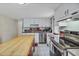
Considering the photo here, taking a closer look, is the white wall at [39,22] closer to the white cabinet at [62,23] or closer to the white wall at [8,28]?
the white wall at [8,28]

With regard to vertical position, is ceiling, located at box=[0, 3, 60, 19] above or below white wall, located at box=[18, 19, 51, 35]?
above

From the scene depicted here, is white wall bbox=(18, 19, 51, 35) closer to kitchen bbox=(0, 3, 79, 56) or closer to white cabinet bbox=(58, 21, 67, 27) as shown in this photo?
kitchen bbox=(0, 3, 79, 56)

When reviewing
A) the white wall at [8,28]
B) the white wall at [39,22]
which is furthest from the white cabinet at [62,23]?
the white wall at [8,28]

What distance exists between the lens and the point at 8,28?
1.07 meters

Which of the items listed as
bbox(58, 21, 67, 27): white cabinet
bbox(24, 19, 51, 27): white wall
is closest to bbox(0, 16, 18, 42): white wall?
bbox(24, 19, 51, 27): white wall

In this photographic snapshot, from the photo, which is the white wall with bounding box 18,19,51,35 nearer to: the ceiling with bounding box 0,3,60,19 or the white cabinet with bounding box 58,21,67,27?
the ceiling with bounding box 0,3,60,19

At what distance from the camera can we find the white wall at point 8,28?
1009 millimetres

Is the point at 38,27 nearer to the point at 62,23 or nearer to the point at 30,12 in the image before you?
the point at 30,12

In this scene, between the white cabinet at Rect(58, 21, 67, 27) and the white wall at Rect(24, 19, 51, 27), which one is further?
the white cabinet at Rect(58, 21, 67, 27)

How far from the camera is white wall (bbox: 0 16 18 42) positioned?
101 centimetres

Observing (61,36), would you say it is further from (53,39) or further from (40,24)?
(40,24)

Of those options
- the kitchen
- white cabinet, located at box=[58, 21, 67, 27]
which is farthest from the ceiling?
white cabinet, located at box=[58, 21, 67, 27]

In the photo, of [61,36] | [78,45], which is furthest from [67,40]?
[78,45]

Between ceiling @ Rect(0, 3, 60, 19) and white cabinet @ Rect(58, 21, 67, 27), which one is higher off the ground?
ceiling @ Rect(0, 3, 60, 19)
